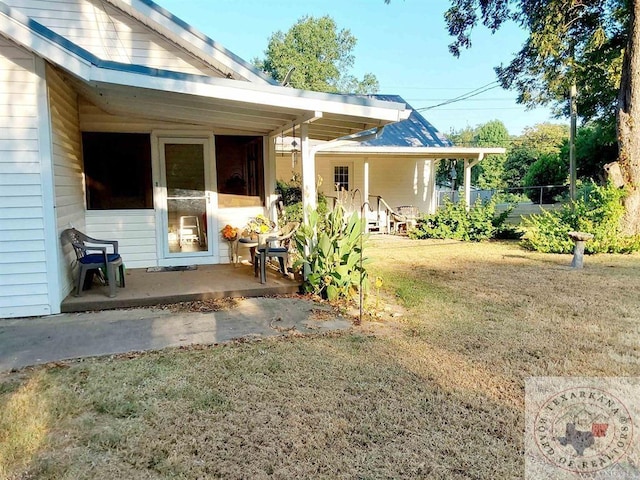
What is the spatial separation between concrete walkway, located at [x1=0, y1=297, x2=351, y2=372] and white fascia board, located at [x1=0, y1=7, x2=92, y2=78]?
2369mm

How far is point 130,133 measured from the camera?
21.9 feet

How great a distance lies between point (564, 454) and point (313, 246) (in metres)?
3.59

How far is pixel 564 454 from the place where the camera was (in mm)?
2396

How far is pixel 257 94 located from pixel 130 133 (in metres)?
2.96

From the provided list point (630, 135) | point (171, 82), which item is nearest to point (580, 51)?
point (630, 135)

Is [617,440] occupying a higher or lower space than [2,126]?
lower

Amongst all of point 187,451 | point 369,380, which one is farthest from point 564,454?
point 187,451

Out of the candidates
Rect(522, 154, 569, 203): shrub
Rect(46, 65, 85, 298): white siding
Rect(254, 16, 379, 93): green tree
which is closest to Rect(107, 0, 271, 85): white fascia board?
Rect(46, 65, 85, 298): white siding

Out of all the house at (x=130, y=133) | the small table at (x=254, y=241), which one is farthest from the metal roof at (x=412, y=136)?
the small table at (x=254, y=241)

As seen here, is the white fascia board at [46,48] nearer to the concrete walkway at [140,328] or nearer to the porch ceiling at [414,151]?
the concrete walkway at [140,328]

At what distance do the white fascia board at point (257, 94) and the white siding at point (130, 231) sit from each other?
9.32ft

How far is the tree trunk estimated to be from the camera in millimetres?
9234

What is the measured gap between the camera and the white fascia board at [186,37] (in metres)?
6.08

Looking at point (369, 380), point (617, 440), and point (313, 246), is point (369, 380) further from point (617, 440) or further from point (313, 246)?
point (313, 246)
